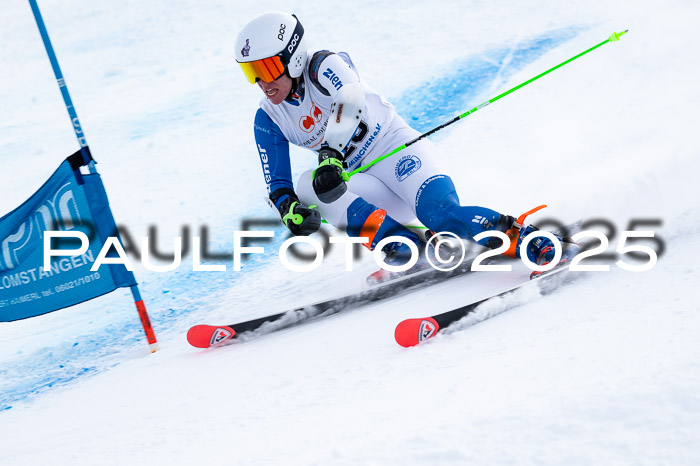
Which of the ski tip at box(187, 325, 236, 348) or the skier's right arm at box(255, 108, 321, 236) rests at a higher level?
the skier's right arm at box(255, 108, 321, 236)

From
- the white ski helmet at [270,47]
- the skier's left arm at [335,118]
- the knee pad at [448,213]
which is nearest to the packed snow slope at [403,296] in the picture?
the knee pad at [448,213]

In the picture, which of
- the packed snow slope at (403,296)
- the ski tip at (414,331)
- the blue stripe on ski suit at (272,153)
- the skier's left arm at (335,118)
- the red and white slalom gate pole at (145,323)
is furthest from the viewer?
the blue stripe on ski suit at (272,153)

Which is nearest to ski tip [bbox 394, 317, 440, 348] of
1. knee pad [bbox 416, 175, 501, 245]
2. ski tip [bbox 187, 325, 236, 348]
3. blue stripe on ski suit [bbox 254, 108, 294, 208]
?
knee pad [bbox 416, 175, 501, 245]

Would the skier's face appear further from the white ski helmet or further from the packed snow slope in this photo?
the packed snow slope

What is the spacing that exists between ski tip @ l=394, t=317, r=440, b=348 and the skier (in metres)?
0.70

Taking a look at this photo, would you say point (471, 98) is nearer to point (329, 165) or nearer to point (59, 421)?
point (329, 165)

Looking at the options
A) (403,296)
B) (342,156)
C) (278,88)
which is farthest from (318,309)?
(278,88)

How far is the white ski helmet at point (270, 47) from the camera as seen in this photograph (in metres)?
2.95

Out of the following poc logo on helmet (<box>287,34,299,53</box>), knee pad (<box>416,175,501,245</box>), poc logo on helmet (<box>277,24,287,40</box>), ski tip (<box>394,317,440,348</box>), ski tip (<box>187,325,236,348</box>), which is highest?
poc logo on helmet (<box>277,24,287,40</box>)

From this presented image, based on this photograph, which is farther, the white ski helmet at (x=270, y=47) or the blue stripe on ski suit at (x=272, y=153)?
the blue stripe on ski suit at (x=272, y=153)

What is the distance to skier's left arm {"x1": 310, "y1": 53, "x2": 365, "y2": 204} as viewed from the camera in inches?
115

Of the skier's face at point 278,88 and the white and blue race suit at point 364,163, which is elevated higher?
the skier's face at point 278,88

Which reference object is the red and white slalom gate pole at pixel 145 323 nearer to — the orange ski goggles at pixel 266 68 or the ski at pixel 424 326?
the orange ski goggles at pixel 266 68

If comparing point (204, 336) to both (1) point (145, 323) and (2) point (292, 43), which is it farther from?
(2) point (292, 43)
